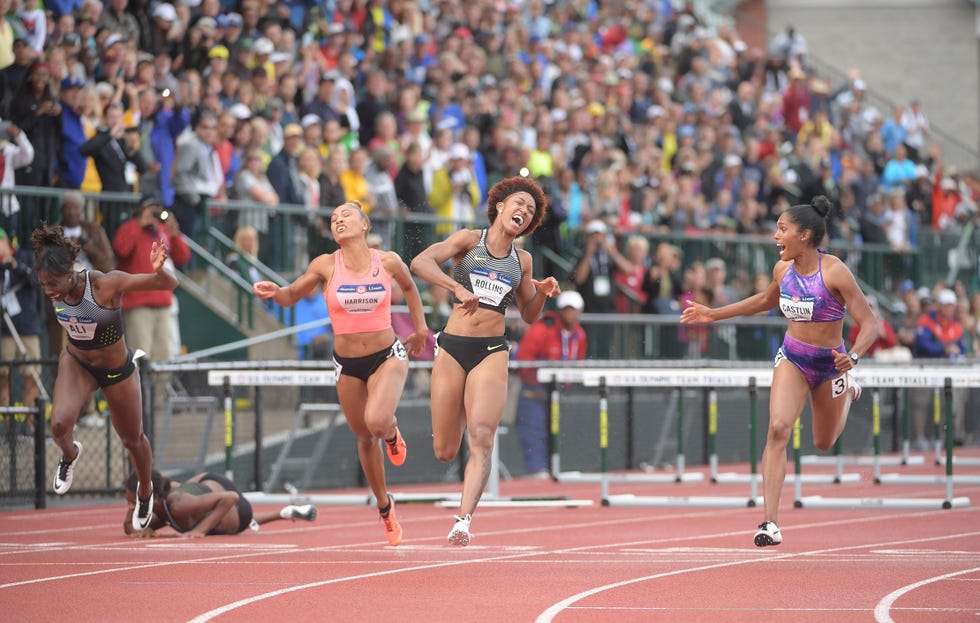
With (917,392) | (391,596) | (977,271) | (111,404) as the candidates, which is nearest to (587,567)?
(391,596)

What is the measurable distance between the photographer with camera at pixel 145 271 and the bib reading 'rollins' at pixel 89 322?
4498 millimetres

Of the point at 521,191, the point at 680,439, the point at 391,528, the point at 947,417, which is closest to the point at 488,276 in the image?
the point at 521,191

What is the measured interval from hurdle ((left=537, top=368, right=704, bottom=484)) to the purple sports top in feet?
15.9

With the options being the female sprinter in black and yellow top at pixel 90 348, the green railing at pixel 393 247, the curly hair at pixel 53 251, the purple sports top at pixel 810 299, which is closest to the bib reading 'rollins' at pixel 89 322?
the female sprinter in black and yellow top at pixel 90 348

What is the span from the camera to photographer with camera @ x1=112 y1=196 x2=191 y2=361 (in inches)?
651

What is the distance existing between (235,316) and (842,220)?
12658 millimetres

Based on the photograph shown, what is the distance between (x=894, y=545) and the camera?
1205 cm

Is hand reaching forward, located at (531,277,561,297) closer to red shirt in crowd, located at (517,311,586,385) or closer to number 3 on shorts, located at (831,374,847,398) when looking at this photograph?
number 3 on shorts, located at (831,374,847,398)

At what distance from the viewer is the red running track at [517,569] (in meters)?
8.45

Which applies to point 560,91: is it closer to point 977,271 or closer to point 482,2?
point 482,2

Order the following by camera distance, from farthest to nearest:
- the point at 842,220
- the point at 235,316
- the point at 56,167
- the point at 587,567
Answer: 1. the point at 842,220
2. the point at 235,316
3. the point at 56,167
4. the point at 587,567

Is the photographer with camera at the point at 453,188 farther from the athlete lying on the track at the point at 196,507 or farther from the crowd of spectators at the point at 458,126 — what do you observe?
the athlete lying on the track at the point at 196,507

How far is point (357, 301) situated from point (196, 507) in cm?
222

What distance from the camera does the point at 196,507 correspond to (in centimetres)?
1266
